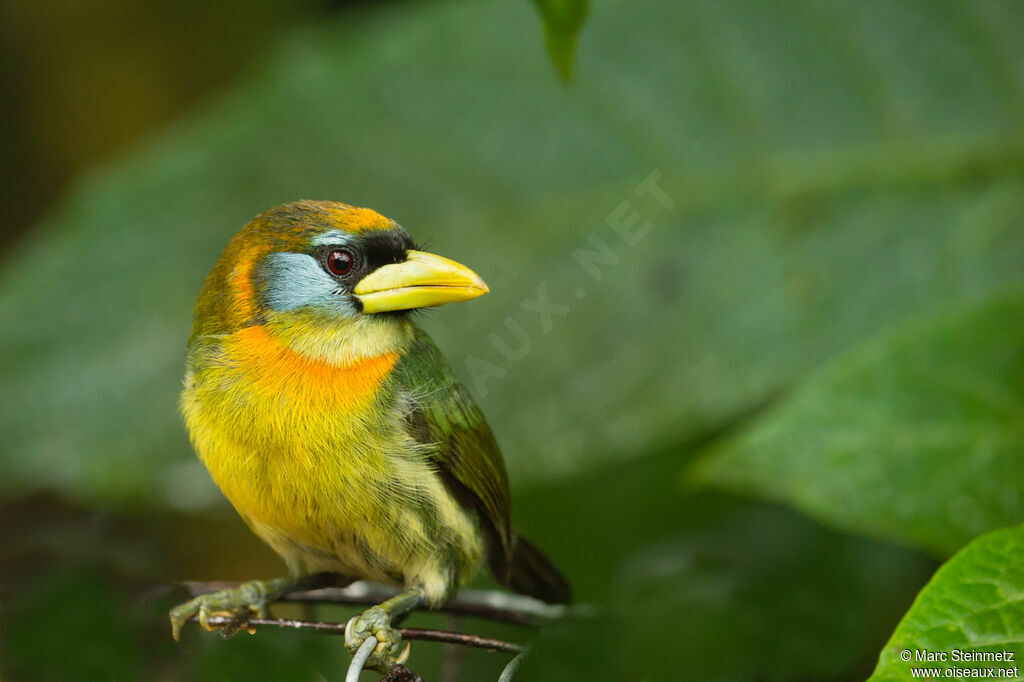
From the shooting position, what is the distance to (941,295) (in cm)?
173

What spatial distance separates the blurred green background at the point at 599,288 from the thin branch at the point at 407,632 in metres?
0.03

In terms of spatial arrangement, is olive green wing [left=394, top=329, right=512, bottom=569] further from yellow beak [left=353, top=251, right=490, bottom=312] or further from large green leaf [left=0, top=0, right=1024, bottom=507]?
large green leaf [left=0, top=0, right=1024, bottom=507]

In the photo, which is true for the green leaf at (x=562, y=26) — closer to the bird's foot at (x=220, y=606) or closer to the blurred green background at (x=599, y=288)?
the blurred green background at (x=599, y=288)

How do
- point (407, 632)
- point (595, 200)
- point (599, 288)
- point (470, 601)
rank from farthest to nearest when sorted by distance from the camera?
point (595, 200), point (599, 288), point (470, 601), point (407, 632)

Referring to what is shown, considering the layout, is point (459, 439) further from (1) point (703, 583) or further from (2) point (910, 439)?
(2) point (910, 439)

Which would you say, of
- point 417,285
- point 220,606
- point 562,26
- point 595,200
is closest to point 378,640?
point 220,606

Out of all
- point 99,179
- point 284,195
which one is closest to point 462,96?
point 284,195

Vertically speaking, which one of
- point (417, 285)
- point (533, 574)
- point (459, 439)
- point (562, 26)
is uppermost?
point (562, 26)

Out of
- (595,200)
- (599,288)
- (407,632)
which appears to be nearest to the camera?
(407,632)

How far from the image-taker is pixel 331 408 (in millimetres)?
743

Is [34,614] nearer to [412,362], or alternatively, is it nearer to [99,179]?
[412,362]

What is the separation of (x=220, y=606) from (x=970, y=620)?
602 millimetres

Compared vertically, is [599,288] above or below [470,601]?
above

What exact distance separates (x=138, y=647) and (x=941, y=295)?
4.60 ft
